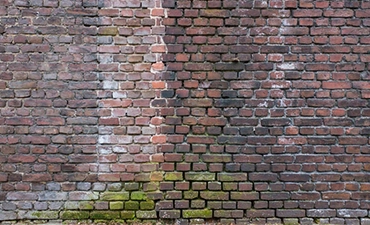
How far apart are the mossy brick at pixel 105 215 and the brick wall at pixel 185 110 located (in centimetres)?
1

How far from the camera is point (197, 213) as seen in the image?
2.95m

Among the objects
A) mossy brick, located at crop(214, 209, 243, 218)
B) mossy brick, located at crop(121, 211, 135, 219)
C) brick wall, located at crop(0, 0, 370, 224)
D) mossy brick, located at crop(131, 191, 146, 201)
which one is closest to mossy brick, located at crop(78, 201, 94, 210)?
brick wall, located at crop(0, 0, 370, 224)

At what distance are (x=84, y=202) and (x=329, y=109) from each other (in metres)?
2.61

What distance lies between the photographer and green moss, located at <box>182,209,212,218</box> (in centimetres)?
295

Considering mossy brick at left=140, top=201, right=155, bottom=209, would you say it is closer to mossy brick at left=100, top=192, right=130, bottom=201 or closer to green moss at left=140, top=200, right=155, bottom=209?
green moss at left=140, top=200, right=155, bottom=209

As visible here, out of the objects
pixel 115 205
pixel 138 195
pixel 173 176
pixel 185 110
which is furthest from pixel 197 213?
pixel 185 110

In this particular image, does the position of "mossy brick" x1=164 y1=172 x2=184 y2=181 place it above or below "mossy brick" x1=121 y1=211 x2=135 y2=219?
above

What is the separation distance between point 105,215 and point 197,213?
921 millimetres

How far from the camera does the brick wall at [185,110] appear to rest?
292 centimetres

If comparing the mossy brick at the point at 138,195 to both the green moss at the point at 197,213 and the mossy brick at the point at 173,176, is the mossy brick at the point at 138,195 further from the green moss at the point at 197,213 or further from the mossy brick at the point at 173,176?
the green moss at the point at 197,213

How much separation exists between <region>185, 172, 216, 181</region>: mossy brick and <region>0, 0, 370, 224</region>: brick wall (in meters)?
0.01

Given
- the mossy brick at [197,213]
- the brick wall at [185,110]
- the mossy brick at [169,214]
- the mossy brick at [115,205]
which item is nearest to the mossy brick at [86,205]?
the brick wall at [185,110]

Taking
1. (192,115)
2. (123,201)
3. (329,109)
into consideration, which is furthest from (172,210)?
(329,109)

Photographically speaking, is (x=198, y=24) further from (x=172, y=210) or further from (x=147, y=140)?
(x=172, y=210)
